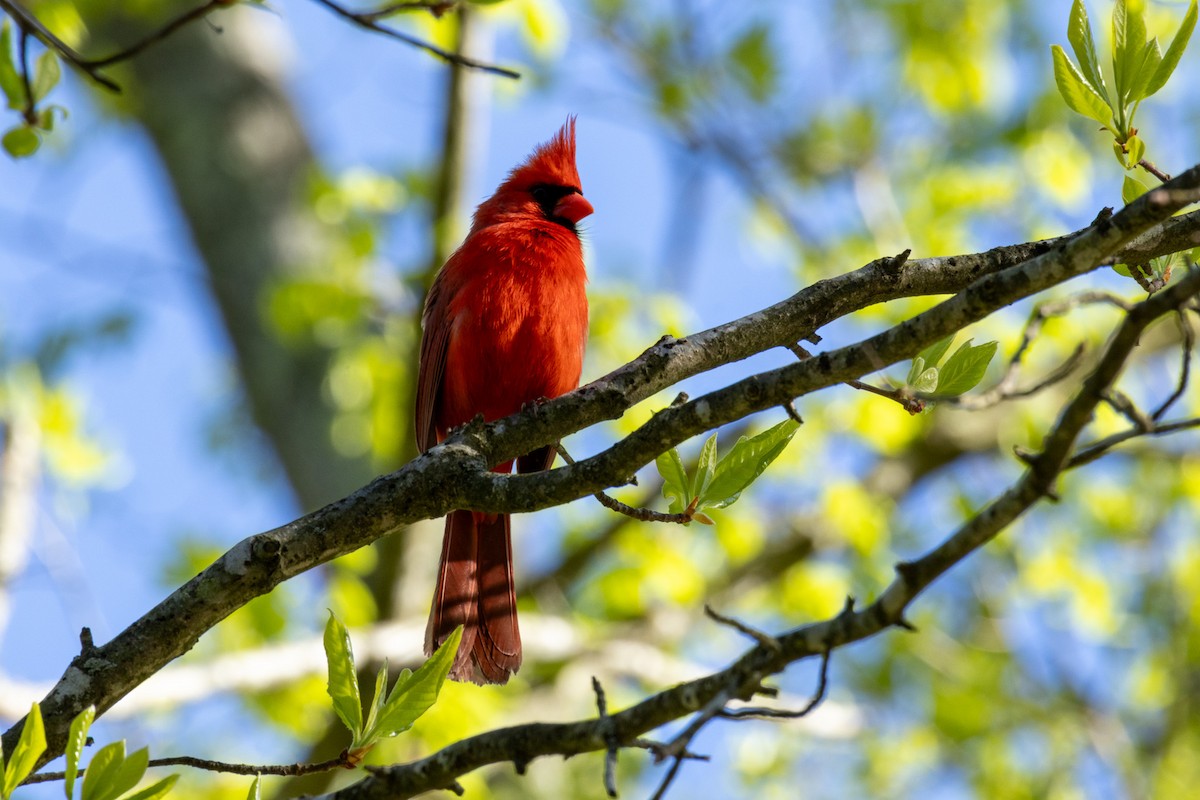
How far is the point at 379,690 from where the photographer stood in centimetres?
176

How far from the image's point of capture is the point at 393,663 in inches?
163

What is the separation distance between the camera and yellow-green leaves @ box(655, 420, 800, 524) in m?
1.80

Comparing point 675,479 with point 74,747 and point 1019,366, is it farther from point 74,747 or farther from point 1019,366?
point 74,747

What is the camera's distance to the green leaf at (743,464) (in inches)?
70.6

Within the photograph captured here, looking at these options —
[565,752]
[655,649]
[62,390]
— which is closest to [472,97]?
[62,390]

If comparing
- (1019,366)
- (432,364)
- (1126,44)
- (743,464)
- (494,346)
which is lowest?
(1019,366)

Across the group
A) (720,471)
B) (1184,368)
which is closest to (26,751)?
(720,471)

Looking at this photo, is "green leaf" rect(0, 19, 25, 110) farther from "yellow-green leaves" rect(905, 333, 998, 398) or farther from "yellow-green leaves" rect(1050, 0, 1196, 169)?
"yellow-green leaves" rect(1050, 0, 1196, 169)

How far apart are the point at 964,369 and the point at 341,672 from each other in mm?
1037

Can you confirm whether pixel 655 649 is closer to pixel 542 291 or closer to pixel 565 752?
Answer: pixel 542 291

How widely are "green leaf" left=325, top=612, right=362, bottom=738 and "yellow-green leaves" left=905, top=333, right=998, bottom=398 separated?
0.92 metres

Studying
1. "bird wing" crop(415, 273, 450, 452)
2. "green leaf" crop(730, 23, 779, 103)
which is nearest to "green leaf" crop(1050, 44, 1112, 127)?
"bird wing" crop(415, 273, 450, 452)

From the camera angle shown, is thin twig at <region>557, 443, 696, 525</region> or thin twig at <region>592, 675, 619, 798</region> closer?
thin twig at <region>592, 675, 619, 798</region>

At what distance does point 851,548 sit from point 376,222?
2577mm
